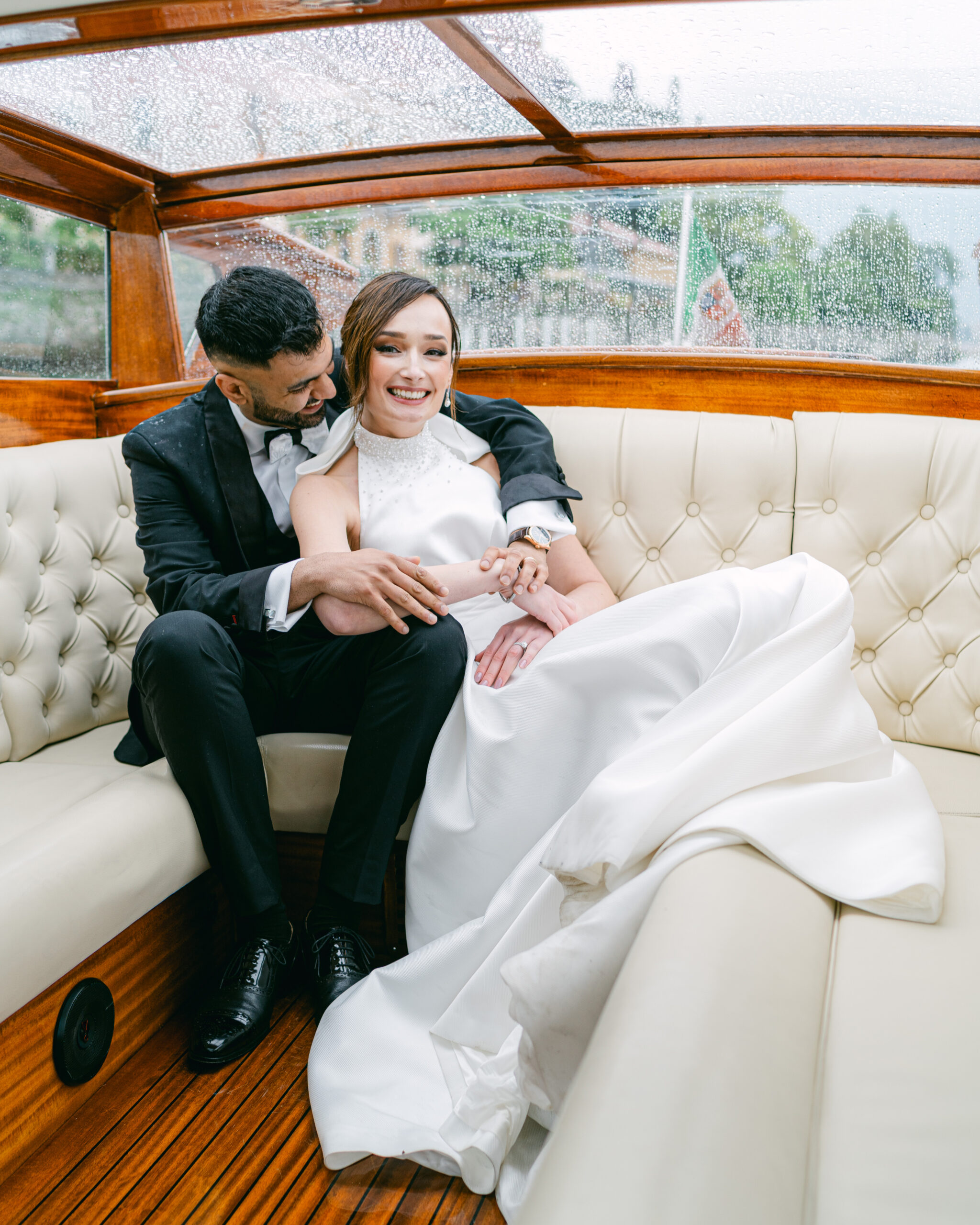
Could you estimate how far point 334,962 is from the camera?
1.64 meters

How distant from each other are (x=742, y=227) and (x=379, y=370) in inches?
47.0

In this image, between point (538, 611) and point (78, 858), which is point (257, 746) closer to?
point (78, 858)

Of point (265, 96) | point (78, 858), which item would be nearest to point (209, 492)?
point (78, 858)

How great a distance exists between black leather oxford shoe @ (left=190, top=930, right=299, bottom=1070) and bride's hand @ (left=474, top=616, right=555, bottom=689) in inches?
25.3

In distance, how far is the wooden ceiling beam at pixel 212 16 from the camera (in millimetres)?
1696

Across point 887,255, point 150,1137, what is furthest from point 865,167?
point 150,1137

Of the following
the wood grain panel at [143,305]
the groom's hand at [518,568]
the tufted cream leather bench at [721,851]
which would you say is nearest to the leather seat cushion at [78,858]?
the tufted cream leather bench at [721,851]

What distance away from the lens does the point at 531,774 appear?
1582 mm

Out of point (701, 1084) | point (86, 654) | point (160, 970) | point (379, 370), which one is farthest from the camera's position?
point (86, 654)

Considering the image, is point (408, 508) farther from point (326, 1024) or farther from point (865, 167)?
point (865, 167)

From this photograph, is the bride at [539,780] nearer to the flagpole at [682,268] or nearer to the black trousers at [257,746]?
the black trousers at [257,746]

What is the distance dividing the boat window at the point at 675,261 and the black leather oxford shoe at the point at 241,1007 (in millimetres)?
1829

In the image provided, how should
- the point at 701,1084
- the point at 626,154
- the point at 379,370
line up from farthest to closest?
the point at 626,154
the point at 379,370
the point at 701,1084

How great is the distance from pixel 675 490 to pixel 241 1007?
4.65ft
